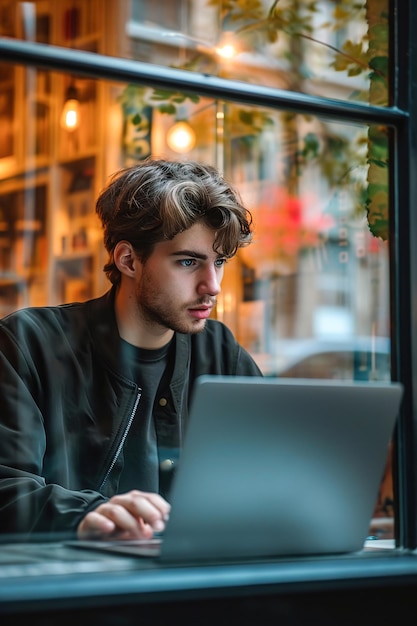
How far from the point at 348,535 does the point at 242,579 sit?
23cm

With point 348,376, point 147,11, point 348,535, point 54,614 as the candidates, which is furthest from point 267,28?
point 54,614

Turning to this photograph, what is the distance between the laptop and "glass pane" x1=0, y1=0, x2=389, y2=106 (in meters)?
0.66

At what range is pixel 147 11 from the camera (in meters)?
3.83

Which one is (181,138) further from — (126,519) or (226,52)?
(126,519)

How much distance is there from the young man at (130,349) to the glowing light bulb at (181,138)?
172 centimetres

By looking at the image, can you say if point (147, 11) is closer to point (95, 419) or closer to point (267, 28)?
point (267, 28)

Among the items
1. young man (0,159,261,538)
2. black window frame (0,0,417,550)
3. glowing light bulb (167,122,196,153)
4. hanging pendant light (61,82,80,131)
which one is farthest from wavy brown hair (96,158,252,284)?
glowing light bulb (167,122,196,153)

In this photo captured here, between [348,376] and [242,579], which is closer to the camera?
[242,579]

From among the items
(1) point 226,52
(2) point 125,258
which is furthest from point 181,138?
(2) point 125,258

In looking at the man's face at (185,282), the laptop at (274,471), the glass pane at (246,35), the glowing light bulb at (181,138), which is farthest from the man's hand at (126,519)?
the glowing light bulb at (181,138)

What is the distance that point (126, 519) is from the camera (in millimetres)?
1287

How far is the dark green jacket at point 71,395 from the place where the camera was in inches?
65.8

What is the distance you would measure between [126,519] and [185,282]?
678 mm

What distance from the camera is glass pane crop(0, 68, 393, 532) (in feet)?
9.49
